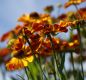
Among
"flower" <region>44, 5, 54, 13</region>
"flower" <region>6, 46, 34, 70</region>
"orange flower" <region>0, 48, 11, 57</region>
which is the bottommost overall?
"orange flower" <region>0, 48, 11, 57</region>

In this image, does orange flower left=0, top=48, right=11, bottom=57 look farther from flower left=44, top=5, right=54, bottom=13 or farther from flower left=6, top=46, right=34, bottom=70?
flower left=6, top=46, right=34, bottom=70

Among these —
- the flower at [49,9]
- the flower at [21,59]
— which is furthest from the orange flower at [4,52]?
the flower at [21,59]

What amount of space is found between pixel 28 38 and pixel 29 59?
0.31 feet

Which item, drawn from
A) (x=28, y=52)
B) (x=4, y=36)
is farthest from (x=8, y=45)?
(x=4, y=36)

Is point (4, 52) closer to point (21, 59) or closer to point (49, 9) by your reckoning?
point (49, 9)

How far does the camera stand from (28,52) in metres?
1.58

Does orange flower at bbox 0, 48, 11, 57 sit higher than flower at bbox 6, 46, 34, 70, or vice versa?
flower at bbox 6, 46, 34, 70

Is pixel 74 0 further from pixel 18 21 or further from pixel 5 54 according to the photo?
pixel 5 54

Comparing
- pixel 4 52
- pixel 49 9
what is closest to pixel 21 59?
pixel 4 52

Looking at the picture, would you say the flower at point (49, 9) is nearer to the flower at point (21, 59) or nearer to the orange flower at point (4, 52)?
the orange flower at point (4, 52)

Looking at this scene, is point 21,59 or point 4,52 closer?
point 21,59

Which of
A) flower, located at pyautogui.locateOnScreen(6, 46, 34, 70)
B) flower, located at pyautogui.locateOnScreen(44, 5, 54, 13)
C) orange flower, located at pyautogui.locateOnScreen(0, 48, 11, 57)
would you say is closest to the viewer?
flower, located at pyautogui.locateOnScreen(6, 46, 34, 70)

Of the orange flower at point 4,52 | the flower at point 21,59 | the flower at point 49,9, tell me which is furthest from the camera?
the flower at point 49,9

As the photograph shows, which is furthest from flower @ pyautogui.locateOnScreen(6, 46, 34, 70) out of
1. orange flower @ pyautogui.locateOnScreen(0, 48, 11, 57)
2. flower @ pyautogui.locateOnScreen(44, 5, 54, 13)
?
flower @ pyautogui.locateOnScreen(44, 5, 54, 13)
